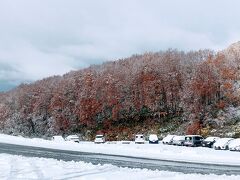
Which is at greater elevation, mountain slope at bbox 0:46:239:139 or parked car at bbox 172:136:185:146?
mountain slope at bbox 0:46:239:139

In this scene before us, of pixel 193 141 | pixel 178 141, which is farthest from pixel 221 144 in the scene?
pixel 178 141

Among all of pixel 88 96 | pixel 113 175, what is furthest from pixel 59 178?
pixel 88 96

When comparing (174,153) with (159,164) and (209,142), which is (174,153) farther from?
(209,142)

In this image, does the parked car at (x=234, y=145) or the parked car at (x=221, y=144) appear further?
the parked car at (x=221, y=144)

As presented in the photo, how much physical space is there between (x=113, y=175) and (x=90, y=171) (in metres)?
1.97

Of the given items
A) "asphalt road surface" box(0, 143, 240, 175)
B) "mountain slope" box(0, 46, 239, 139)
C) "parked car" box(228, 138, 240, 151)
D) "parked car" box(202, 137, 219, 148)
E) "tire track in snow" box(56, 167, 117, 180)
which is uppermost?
"mountain slope" box(0, 46, 239, 139)

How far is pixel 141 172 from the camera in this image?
22531mm

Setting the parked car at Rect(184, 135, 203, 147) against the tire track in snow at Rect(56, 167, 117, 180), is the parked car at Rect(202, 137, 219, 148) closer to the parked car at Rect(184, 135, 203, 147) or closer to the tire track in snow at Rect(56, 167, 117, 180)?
the parked car at Rect(184, 135, 203, 147)

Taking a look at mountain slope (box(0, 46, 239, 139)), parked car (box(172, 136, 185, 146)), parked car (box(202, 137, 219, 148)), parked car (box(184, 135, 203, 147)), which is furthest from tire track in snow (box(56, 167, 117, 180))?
mountain slope (box(0, 46, 239, 139))

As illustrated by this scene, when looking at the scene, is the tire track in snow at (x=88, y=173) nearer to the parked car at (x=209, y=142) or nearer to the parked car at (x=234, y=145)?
the parked car at (x=234, y=145)

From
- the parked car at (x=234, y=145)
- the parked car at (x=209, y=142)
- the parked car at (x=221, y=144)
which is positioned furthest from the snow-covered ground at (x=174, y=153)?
the parked car at (x=209, y=142)

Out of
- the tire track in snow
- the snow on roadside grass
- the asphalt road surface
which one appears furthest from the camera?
the asphalt road surface

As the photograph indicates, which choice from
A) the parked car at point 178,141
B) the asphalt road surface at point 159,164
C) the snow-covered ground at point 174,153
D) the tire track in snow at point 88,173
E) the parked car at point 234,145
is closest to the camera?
the tire track in snow at point 88,173

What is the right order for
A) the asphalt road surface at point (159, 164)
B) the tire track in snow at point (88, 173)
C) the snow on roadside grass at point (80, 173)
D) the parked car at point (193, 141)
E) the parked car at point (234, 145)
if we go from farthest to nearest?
the parked car at point (193, 141), the parked car at point (234, 145), the asphalt road surface at point (159, 164), the tire track in snow at point (88, 173), the snow on roadside grass at point (80, 173)
